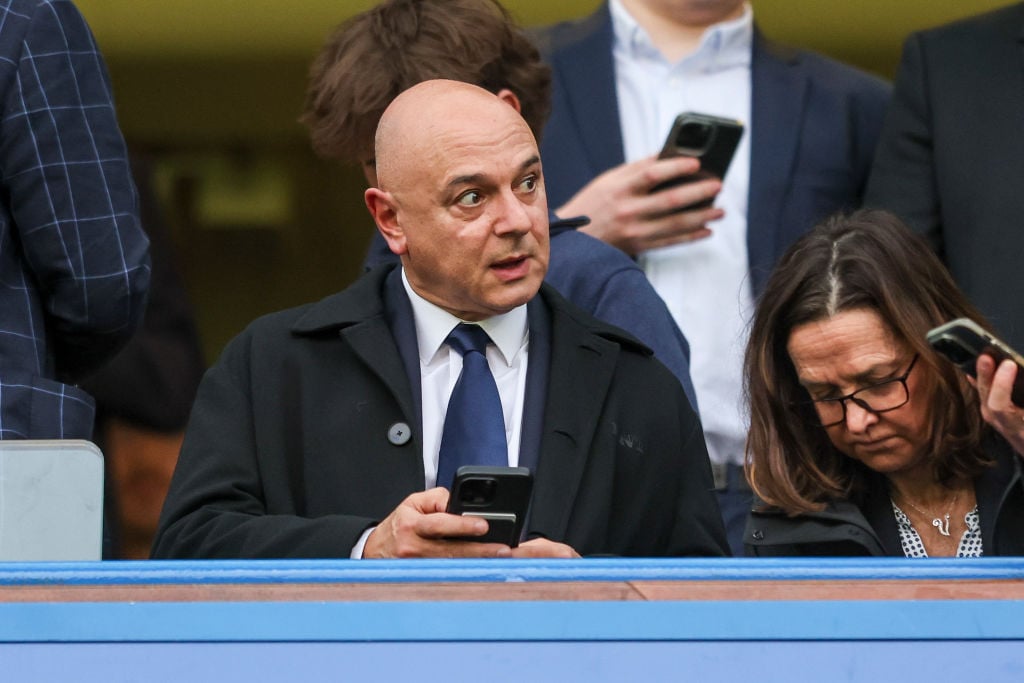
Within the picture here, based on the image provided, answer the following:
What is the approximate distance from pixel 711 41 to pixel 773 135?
0.78ft

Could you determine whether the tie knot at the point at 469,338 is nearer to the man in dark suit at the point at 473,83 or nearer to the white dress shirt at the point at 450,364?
the white dress shirt at the point at 450,364

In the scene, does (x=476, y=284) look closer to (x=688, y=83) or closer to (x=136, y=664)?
(x=136, y=664)

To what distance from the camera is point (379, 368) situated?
2531mm

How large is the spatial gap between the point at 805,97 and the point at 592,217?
1.98ft

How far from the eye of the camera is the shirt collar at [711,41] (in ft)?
12.5

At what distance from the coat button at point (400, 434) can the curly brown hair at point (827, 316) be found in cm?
74

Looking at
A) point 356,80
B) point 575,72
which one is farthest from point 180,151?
point 356,80

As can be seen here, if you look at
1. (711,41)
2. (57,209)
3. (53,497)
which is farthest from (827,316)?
(53,497)

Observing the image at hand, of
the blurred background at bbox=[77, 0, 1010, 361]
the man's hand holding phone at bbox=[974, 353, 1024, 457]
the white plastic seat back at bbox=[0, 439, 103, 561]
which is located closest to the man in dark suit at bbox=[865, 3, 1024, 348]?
the man's hand holding phone at bbox=[974, 353, 1024, 457]

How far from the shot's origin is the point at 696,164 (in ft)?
11.5

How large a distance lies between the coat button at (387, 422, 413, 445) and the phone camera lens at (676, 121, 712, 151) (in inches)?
46.5

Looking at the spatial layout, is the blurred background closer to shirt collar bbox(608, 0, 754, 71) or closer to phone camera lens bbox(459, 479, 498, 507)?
shirt collar bbox(608, 0, 754, 71)

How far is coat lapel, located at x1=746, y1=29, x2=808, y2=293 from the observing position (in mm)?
3660

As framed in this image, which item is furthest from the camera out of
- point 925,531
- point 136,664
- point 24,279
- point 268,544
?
point 925,531
